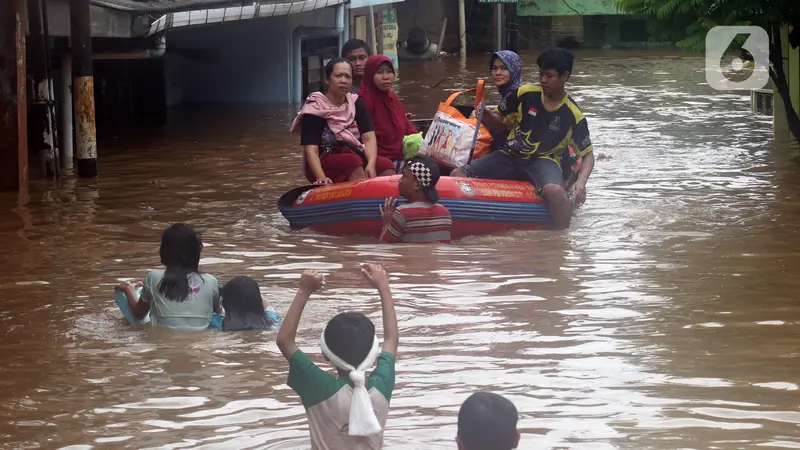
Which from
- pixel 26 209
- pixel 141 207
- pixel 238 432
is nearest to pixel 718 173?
pixel 141 207

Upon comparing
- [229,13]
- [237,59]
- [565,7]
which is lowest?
[237,59]

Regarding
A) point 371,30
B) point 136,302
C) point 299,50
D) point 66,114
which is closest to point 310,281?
point 136,302

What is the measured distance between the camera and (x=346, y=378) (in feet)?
13.7

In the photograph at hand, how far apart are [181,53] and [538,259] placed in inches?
485

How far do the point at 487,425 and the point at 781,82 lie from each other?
34.7ft

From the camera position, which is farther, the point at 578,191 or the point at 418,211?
the point at 578,191

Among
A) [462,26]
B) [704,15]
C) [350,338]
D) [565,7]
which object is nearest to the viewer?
[350,338]

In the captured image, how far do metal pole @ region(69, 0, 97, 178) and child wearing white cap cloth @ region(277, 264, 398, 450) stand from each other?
7711mm

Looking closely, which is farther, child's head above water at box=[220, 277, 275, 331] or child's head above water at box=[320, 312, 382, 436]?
child's head above water at box=[220, 277, 275, 331]

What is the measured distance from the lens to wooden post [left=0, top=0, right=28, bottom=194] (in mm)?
10891

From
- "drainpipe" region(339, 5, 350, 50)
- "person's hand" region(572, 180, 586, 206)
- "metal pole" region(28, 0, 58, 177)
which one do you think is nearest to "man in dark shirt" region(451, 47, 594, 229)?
"person's hand" region(572, 180, 586, 206)

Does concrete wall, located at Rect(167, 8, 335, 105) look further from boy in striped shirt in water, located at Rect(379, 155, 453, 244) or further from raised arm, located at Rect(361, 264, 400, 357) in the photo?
raised arm, located at Rect(361, 264, 400, 357)

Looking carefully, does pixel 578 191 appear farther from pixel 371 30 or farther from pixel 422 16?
pixel 422 16

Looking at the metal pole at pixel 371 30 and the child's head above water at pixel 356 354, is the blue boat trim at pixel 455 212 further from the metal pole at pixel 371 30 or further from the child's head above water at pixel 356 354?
the metal pole at pixel 371 30
